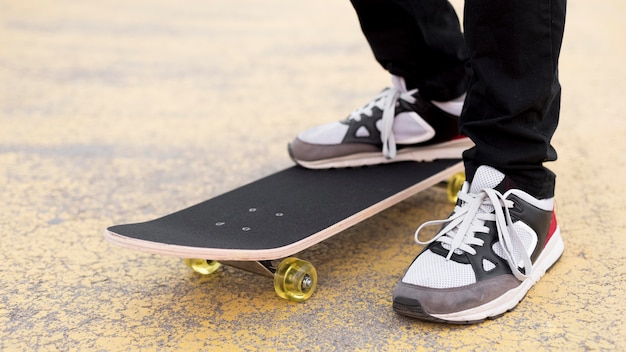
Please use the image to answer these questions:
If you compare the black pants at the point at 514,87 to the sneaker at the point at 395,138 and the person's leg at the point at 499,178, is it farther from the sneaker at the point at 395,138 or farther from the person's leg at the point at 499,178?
the sneaker at the point at 395,138

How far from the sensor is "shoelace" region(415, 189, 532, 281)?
1.63 metres

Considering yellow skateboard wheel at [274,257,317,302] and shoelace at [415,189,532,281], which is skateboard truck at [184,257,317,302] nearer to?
yellow skateboard wheel at [274,257,317,302]

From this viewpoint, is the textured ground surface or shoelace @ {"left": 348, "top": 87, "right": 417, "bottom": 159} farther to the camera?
shoelace @ {"left": 348, "top": 87, "right": 417, "bottom": 159}

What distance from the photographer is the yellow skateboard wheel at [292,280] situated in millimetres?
1670

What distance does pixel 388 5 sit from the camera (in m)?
2.11

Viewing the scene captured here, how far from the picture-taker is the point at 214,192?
2.44 meters

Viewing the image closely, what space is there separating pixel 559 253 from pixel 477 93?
1.64ft

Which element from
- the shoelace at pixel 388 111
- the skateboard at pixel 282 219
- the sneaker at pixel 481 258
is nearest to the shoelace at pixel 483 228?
the sneaker at pixel 481 258

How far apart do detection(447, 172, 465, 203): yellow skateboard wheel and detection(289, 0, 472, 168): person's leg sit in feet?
0.30

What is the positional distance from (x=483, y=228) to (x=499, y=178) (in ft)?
0.41

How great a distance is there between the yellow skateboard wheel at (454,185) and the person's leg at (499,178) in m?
0.54

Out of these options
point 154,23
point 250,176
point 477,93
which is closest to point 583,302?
point 477,93

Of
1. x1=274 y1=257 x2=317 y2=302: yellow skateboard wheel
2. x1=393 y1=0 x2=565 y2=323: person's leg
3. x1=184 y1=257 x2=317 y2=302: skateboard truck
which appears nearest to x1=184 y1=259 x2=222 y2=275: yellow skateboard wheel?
x1=184 y1=257 x2=317 y2=302: skateboard truck

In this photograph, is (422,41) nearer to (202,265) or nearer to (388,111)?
(388,111)
